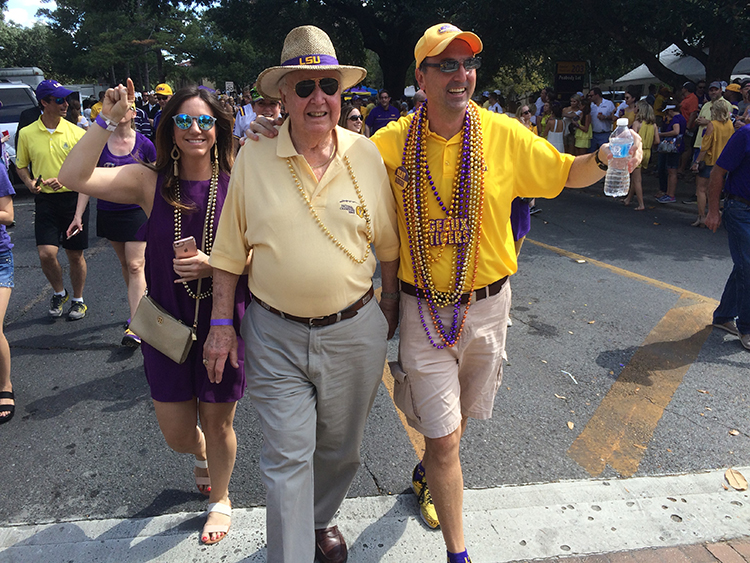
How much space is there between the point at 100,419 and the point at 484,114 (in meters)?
2.95

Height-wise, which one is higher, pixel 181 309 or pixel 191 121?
pixel 191 121

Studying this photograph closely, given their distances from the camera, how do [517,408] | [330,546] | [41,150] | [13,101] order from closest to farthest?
[330,546] → [517,408] → [41,150] → [13,101]

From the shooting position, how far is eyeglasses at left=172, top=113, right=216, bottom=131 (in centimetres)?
246

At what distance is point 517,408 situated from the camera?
12.3 ft

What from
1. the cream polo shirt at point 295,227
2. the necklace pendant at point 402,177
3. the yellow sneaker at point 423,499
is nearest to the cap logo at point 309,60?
the cream polo shirt at point 295,227

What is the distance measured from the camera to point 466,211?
2340mm

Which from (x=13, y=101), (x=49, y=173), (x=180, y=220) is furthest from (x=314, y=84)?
(x=13, y=101)

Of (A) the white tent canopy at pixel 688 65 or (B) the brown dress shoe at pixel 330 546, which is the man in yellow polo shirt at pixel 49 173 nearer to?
(B) the brown dress shoe at pixel 330 546

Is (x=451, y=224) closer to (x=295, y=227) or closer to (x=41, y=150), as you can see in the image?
(x=295, y=227)

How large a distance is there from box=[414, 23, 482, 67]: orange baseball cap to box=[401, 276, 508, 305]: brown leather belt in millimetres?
937

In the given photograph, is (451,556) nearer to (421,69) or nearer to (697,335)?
(421,69)

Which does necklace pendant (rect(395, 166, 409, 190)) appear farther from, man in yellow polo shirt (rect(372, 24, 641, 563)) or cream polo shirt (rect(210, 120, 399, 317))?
cream polo shirt (rect(210, 120, 399, 317))

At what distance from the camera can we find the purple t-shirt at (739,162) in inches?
174

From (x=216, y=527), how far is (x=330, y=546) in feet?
1.73
